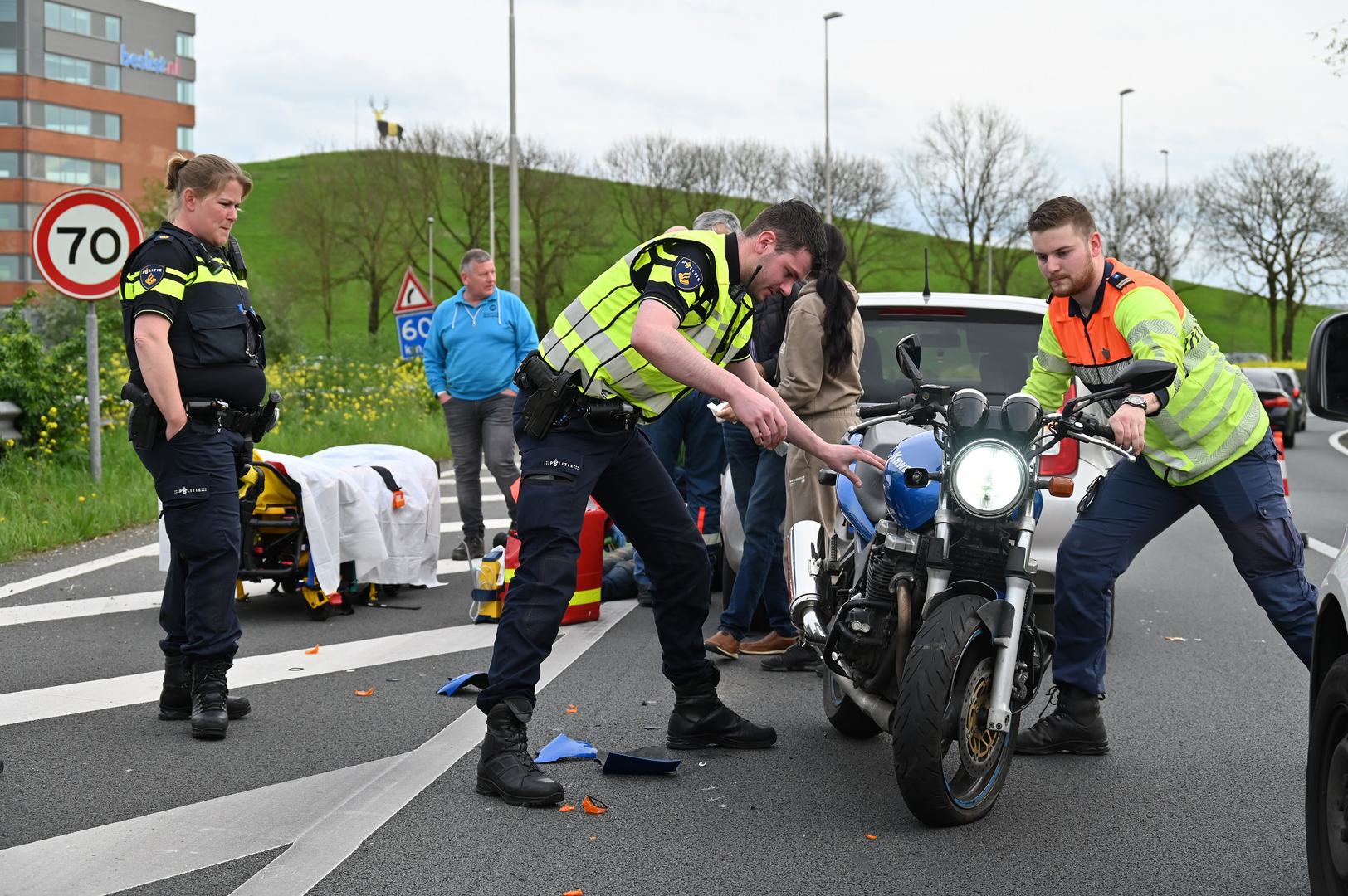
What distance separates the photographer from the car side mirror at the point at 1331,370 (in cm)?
343

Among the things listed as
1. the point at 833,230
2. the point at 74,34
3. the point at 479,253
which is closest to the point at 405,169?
the point at 74,34

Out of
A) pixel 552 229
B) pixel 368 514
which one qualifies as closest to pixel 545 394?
pixel 368 514

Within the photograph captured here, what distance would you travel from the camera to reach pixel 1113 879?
3.85m

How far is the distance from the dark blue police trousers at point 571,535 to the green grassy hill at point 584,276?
24395 mm

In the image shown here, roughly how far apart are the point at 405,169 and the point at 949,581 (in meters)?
58.1

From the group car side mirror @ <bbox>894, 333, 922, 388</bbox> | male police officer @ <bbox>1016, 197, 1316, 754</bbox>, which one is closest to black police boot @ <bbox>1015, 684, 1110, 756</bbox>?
male police officer @ <bbox>1016, 197, 1316, 754</bbox>

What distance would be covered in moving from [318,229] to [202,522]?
188 feet

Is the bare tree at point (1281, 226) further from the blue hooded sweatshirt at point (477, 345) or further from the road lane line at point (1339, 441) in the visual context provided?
the blue hooded sweatshirt at point (477, 345)

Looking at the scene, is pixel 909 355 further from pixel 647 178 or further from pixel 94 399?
pixel 647 178

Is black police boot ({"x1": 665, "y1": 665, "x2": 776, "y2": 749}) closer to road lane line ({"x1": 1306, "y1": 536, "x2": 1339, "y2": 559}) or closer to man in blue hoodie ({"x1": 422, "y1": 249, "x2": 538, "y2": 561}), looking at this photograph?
man in blue hoodie ({"x1": 422, "y1": 249, "x2": 538, "y2": 561})

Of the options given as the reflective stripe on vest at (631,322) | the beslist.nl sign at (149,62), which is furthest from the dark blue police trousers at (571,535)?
the beslist.nl sign at (149,62)

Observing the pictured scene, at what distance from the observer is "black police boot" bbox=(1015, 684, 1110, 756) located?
5.16 m

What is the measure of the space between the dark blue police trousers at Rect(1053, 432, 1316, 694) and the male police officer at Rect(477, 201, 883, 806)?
90 centimetres

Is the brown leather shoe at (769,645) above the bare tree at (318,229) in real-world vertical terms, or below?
below
